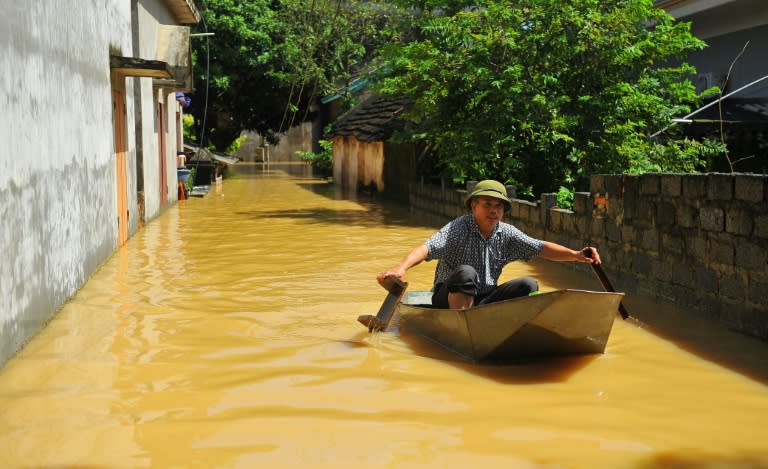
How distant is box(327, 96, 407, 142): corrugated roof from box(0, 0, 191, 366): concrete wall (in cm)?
1232

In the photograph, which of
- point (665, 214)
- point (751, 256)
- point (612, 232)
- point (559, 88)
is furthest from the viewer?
point (559, 88)

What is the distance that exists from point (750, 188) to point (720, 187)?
1.40ft

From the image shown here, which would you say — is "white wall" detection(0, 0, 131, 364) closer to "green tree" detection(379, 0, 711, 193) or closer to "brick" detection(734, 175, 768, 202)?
"brick" detection(734, 175, 768, 202)

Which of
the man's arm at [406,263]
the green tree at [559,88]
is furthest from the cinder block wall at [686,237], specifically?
the green tree at [559,88]

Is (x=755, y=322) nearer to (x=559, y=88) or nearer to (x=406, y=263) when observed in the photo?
(x=406, y=263)

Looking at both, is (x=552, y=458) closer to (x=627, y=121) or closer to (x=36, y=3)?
(x=36, y=3)

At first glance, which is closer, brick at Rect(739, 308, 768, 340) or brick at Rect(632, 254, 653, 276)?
brick at Rect(739, 308, 768, 340)

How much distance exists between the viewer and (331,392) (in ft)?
18.6

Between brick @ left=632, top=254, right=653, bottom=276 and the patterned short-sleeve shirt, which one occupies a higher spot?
the patterned short-sleeve shirt

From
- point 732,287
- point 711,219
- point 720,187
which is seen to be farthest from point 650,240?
point 732,287

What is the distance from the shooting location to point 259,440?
4711 millimetres

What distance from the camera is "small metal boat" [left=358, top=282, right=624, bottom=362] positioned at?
5828 mm

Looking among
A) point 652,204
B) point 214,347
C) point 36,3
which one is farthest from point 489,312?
point 36,3

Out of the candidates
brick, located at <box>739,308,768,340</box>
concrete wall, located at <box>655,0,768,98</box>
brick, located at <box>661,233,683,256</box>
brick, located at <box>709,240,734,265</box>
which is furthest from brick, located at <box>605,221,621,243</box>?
concrete wall, located at <box>655,0,768,98</box>
